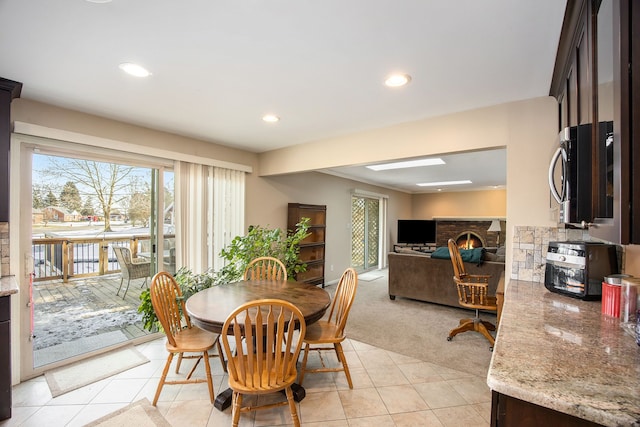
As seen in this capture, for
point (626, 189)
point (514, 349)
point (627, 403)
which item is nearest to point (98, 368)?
point (514, 349)

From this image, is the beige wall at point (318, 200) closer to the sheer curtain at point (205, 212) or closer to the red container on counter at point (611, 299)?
the sheer curtain at point (205, 212)

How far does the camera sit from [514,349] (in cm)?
103

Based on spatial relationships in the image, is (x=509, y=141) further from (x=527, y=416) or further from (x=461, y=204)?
(x=461, y=204)

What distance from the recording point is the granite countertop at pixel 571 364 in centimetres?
72

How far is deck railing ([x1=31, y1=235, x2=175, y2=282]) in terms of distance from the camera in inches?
103

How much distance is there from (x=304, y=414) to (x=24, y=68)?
292 cm

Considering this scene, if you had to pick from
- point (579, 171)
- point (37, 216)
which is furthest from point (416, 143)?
point (37, 216)

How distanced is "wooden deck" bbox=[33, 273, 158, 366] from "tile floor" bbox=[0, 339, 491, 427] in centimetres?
36

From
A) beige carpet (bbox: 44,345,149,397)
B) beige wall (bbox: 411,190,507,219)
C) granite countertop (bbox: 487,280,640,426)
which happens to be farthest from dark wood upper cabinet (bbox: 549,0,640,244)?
beige wall (bbox: 411,190,507,219)

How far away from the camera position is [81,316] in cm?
287

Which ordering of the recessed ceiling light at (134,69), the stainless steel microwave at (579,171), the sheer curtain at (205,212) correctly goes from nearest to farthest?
the stainless steel microwave at (579,171), the recessed ceiling light at (134,69), the sheer curtain at (205,212)

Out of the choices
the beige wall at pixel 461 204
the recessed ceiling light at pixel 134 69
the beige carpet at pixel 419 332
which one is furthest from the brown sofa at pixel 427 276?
the beige wall at pixel 461 204

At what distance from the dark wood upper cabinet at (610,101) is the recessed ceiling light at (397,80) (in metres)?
0.81

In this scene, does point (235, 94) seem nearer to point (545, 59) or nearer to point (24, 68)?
point (24, 68)
